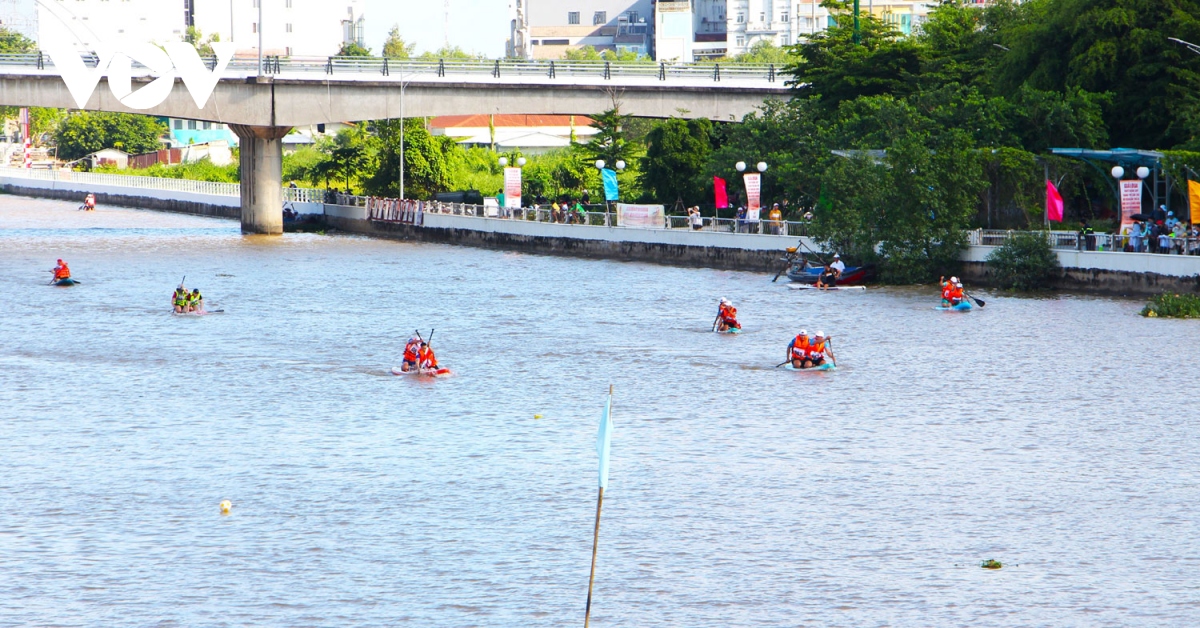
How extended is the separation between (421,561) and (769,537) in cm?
564

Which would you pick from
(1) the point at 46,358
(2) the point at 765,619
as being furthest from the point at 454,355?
(2) the point at 765,619

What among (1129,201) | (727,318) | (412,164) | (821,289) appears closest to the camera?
(727,318)

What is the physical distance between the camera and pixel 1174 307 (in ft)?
161

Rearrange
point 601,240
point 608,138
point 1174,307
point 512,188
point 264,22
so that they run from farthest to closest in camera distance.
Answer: point 264,22 → point 608,138 → point 512,188 → point 601,240 → point 1174,307

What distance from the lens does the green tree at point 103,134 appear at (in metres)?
147

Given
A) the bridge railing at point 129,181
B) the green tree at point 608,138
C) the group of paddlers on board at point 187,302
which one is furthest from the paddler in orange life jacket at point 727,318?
the bridge railing at point 129,181

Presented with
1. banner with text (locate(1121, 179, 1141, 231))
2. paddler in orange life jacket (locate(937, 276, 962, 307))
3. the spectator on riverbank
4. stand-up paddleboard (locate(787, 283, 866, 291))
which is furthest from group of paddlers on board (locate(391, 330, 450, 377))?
the spectator on riverbank

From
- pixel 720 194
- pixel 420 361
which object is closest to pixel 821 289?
pixel 720 194

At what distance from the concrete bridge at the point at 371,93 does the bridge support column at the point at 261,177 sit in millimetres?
56

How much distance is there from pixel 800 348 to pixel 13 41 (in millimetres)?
138154

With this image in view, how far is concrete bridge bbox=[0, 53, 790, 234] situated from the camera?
76.1 metres

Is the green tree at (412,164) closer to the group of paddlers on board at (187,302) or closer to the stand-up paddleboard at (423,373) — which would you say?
the group of paddlers on board at (187,302)

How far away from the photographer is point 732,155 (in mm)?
74688

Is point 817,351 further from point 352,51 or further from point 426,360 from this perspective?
point 352,51
